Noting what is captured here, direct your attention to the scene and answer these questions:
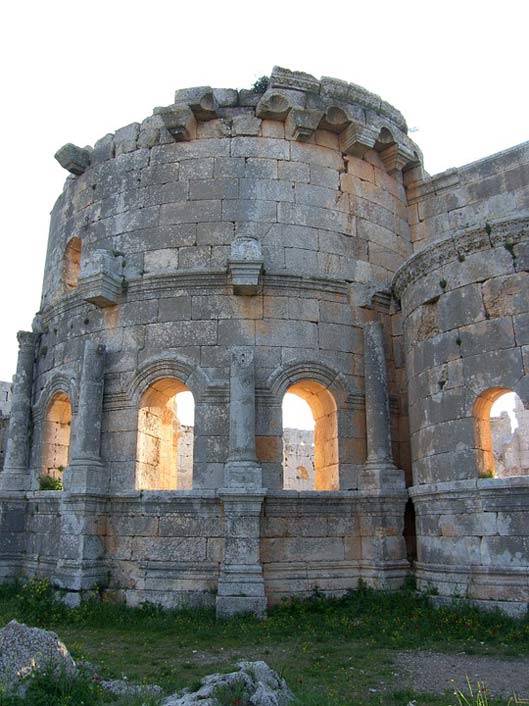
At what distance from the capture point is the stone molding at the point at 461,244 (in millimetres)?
9453

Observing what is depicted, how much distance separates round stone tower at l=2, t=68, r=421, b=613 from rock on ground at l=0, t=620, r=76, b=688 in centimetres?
387

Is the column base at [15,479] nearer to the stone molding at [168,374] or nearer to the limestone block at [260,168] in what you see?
the stone molding at [168,374]

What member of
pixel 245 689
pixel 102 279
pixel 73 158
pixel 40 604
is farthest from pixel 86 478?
pixel 73 158

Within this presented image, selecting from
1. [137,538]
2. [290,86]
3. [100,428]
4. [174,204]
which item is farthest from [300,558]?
[290,86]

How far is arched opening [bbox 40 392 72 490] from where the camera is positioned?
1215 centimetres

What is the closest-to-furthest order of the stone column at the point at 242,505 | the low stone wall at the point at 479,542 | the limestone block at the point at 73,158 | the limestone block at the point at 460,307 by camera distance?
the low stone wall at the point at 479,542, the stone column at the point at 242,505, the limestone block at the point at 460,307, the limestone block at the point at 73,158

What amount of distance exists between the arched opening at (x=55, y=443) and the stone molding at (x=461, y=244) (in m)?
6.70

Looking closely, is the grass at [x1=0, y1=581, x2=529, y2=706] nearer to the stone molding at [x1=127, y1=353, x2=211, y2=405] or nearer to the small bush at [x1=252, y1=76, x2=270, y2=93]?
the stone molding at [x1=127, y1=353, x2=211, y2=405]

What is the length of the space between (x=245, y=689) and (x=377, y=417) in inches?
250

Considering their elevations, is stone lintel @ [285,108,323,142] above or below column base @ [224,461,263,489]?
above

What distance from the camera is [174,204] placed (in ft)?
38.4

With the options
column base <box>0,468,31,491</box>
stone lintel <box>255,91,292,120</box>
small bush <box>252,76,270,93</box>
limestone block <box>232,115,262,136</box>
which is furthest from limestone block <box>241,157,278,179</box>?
column base <box>0,468,31,491</box>

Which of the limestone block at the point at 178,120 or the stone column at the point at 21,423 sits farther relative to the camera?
the stone column at the point at 21,423

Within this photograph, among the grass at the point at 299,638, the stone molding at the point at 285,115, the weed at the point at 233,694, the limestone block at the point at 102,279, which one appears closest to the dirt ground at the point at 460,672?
the grass at the point at 299,638
